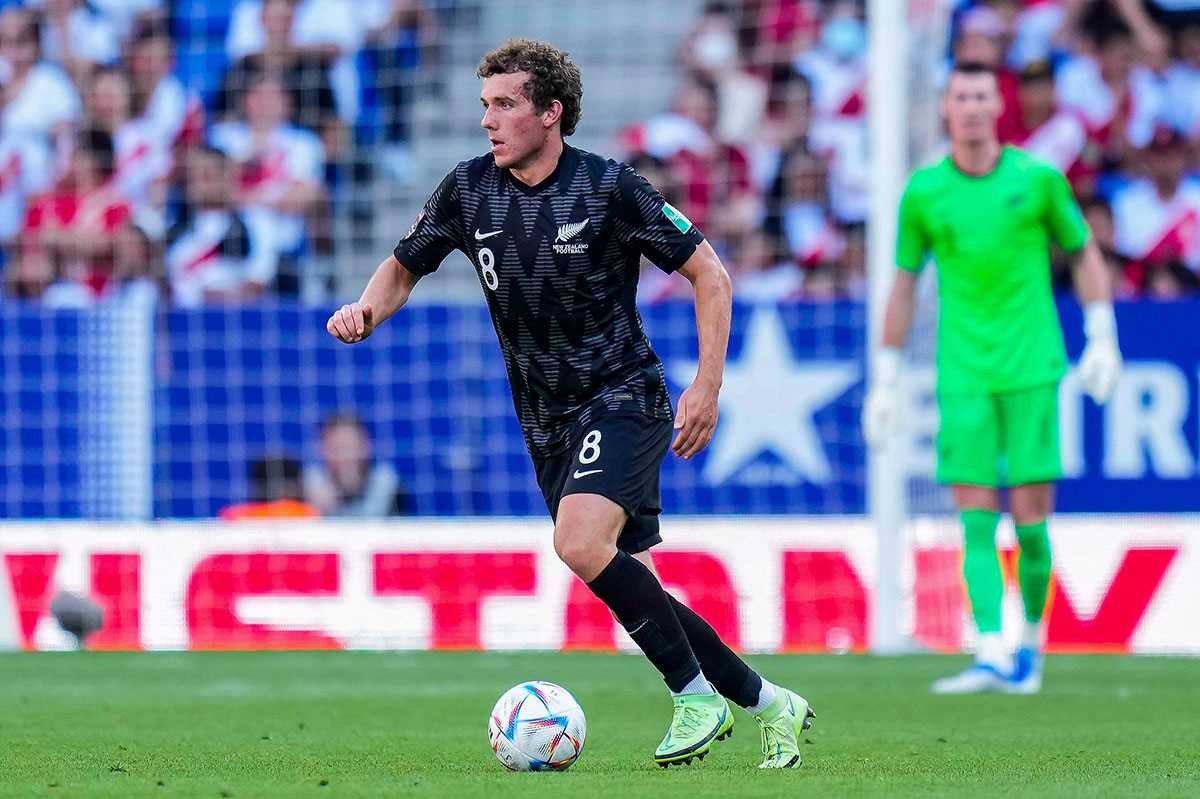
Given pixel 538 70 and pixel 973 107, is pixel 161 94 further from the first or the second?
pixel 538 70

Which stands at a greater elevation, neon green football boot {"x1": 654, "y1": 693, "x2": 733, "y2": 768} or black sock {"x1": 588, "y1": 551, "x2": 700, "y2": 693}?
black sock {"x1": 588, "y1": 551, "x2": 700, "y2": 693}

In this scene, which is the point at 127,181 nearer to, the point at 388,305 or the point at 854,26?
the point at 854,26

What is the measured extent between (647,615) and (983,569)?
3.33 metres

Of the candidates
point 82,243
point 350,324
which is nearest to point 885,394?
point 350,324

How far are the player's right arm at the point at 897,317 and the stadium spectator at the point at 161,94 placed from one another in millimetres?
6190

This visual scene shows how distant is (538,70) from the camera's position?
17.3 ft

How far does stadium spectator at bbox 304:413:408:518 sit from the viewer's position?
Answer: 11.3 meters

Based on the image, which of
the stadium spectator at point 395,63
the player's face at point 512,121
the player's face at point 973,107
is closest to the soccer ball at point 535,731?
the player's face at point 512,121

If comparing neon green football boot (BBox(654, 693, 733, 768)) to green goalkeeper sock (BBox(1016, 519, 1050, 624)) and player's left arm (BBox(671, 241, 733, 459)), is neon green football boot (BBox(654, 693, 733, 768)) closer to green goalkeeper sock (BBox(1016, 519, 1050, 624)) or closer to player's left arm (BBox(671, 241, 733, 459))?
player's left arm (BBox(671, 241, 733, 459))

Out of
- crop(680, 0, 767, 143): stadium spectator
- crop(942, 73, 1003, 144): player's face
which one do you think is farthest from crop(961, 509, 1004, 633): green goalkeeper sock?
crop(680, 0, 767, 143): stadium spectator

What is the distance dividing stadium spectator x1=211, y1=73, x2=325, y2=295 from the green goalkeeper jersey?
5671 millimetres

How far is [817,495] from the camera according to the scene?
10828 millimetres

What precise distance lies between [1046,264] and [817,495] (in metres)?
2.91

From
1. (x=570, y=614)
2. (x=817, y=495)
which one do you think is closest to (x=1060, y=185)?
(x=817, y=495)
